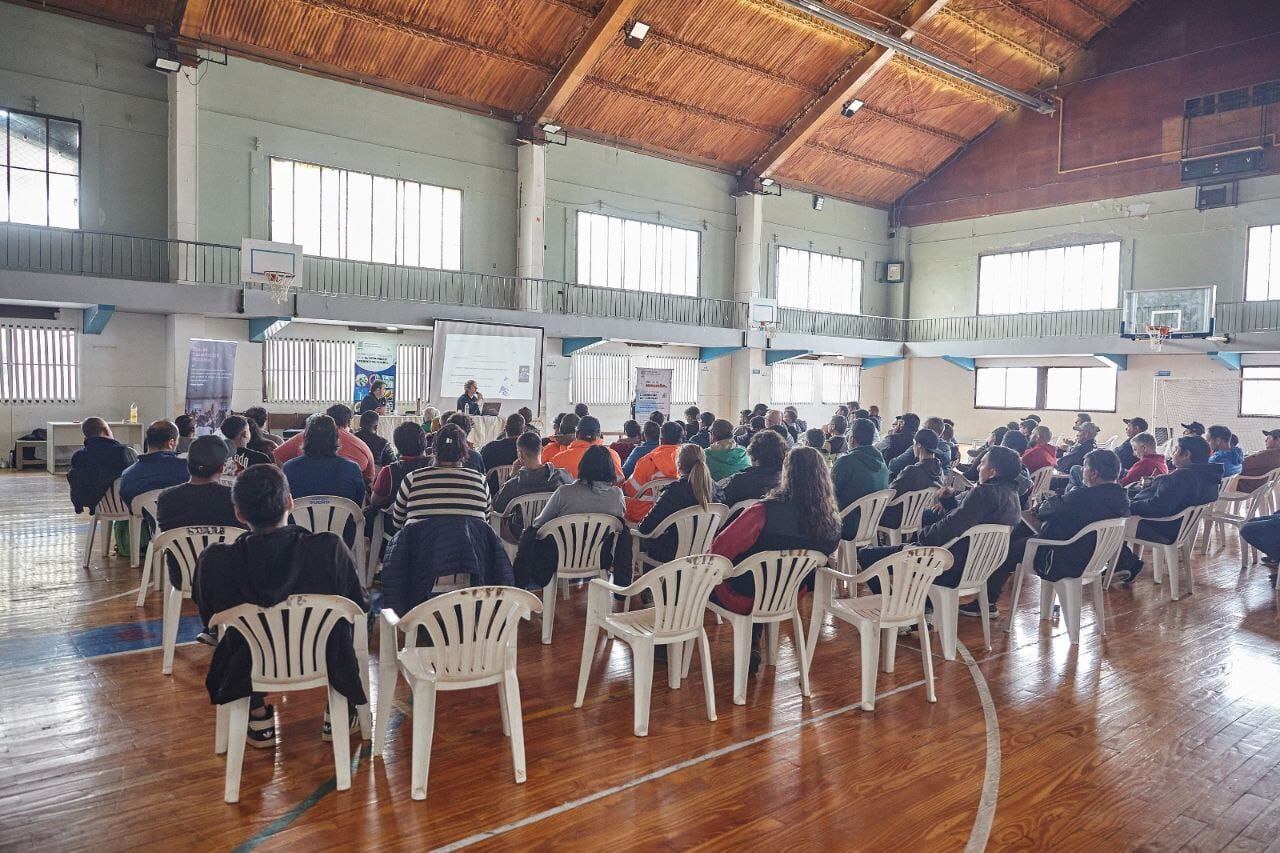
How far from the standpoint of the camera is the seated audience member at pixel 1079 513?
5203 millimetres

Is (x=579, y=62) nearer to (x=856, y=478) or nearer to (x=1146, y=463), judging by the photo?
(x=856, y=478)

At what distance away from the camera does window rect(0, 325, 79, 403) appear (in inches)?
468

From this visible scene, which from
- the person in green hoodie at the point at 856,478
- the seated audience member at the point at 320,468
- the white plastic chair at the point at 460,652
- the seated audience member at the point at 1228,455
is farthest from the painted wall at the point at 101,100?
the seated audience member at the point at 1228,455

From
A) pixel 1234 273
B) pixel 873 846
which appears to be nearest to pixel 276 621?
pixel 873 846

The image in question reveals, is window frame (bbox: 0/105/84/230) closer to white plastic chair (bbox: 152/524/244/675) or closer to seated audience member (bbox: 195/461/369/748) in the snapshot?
white plastic chair (bbox: 152/524/244/675)

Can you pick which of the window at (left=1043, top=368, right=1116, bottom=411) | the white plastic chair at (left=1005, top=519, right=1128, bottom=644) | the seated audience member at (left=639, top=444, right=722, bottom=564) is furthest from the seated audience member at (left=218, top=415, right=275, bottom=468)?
the window at (left=1043, top=368, right=1116, bottom=411)

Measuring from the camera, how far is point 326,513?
514 cm

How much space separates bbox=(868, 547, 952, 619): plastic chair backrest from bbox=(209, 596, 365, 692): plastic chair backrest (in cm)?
244

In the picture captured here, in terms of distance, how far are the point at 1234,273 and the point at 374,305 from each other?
16.4 m

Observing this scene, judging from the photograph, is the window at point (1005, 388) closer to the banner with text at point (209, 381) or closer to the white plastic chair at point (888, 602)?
the banner with text at point (209, 381)

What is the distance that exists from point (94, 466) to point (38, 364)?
7.61 metres

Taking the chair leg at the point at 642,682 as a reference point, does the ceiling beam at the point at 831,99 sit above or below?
above

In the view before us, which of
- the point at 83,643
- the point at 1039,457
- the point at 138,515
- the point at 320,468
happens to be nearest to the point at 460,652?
the point at 320,468

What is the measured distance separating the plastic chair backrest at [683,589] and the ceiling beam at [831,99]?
14345 millimetres
